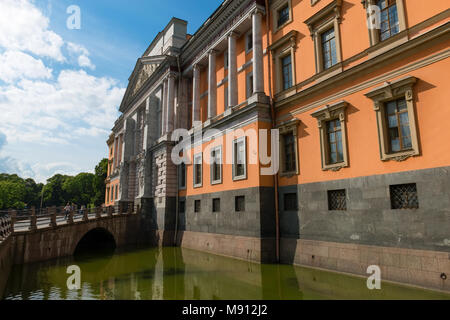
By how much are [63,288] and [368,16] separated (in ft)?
57.8

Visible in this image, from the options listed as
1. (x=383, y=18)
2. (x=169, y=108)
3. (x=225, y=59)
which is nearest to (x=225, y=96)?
(x=225, y=59)

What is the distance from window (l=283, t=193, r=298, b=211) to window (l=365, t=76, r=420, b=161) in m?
5.37

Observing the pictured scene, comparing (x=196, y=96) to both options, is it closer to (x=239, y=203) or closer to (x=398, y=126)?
(x=239, y=203)

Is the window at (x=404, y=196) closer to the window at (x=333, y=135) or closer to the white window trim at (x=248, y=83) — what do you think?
the window at (x=333, y=135)

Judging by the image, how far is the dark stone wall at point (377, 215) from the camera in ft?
33.2

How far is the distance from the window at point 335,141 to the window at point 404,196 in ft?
9.65

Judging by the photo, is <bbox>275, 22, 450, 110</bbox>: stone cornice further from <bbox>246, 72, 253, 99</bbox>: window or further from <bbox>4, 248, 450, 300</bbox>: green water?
<bbox>4, 248, 450, 300</bbox>: green water

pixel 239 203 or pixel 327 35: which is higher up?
pixel 327 35

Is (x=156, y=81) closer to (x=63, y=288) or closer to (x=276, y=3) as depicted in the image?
(x=276, y=3)

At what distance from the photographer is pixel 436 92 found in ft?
34.6

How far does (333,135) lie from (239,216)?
24.1ft

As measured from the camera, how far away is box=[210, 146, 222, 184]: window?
68.3 ft

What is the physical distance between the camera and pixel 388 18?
12.7 m

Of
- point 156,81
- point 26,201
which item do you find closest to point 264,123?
point 156,81
